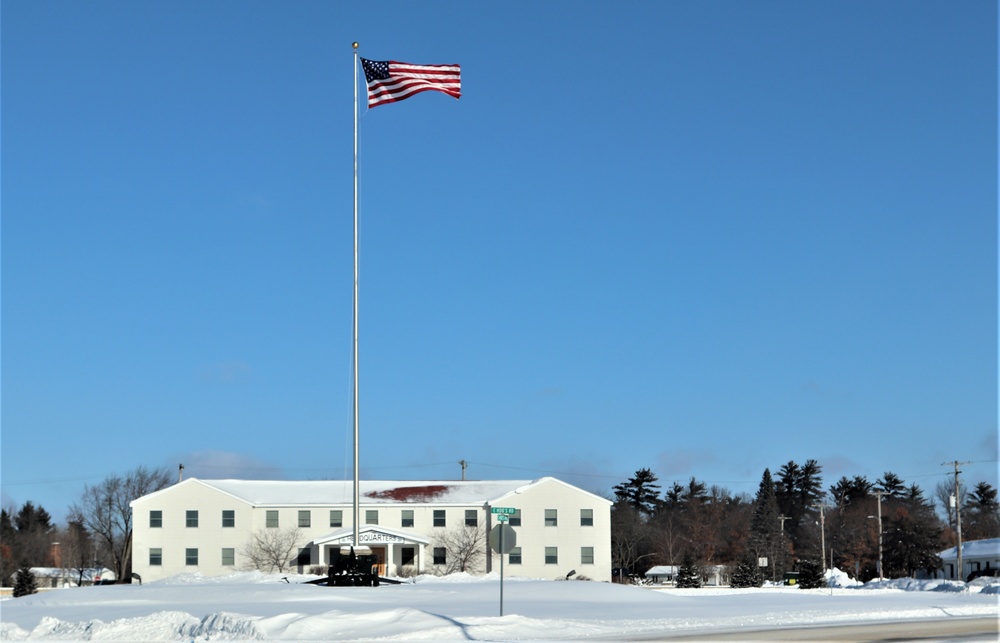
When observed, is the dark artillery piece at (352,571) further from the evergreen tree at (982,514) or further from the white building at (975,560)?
the evergreen tree at (982,514)

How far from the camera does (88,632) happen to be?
1002 inches

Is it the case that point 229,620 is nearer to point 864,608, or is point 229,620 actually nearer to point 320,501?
point 864,608

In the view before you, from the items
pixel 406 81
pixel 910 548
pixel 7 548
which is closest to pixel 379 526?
pixel 406 81

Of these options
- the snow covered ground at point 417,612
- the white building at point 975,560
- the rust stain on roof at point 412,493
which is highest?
the rust stain on roof at point 412,493

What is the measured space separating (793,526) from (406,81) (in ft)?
376

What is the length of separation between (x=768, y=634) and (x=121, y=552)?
3423 inches

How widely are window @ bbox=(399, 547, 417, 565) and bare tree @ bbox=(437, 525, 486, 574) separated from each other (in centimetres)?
170

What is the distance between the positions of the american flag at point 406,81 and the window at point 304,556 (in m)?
41.4

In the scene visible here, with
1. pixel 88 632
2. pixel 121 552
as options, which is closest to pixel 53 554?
pixel 121 552

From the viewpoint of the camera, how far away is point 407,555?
7200 cm

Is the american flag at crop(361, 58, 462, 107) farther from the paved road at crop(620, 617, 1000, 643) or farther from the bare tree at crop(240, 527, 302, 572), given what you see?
the bare tree at crop(240, 527, 302, 572)

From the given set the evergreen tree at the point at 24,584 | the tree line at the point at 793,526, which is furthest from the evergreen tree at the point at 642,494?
the evergreen tree at the point at 24,584

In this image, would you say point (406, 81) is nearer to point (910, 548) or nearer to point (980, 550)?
point (980, 550)

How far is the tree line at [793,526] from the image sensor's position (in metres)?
103
